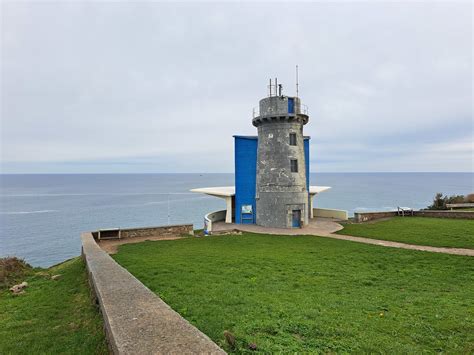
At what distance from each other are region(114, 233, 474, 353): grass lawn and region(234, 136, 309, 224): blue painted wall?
442 inches

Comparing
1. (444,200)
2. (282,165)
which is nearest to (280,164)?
(282,165)

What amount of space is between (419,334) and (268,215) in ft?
67.2

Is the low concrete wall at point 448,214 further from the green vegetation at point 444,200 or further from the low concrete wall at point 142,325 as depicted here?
the low concrete wall at point 142,325

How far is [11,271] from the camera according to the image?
1467 centimetres

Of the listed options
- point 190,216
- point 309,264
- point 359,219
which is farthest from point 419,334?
point 190,216

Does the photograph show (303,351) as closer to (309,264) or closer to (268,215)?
(309,264)

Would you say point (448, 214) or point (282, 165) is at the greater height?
point (282, 165)

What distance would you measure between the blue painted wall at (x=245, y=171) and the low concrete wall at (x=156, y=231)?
6.65 meters

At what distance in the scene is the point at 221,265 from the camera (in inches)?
494

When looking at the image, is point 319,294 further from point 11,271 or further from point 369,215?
point 369,215

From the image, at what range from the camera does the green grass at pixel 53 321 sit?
596 cm

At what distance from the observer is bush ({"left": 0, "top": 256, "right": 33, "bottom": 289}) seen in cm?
1328

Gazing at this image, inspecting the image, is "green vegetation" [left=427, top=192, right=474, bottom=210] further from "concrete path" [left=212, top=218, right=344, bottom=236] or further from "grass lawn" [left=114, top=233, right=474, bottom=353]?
"grass lawn" [left=114, top=233, right=474, bottom=353]

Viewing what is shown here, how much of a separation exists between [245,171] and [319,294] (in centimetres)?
1981
